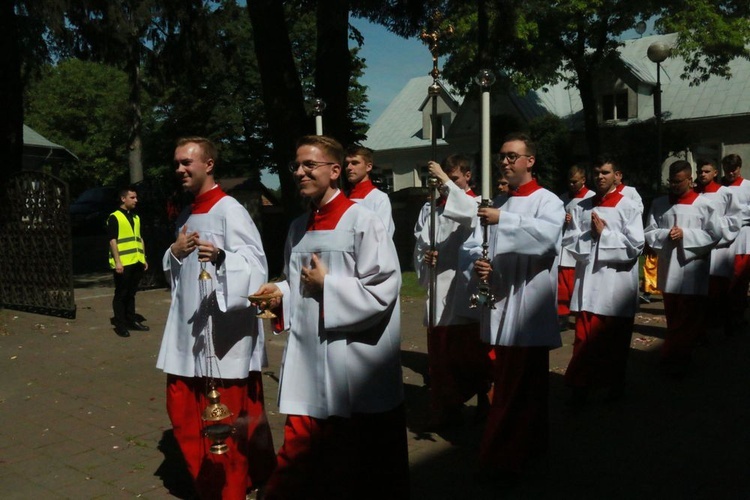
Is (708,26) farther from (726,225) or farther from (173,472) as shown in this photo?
(173,472)

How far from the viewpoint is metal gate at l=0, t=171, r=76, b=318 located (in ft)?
38.2

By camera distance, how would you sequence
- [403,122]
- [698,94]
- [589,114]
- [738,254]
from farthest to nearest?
[403,122], [698,94], [589,114], [738,254]

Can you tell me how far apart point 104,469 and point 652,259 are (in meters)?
10.0

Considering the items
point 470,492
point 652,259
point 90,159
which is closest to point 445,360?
point 470,492

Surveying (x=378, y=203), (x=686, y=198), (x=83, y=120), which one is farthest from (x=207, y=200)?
(x=83, y=120)

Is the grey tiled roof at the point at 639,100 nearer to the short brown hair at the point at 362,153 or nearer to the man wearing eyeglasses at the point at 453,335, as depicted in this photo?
the short brown hair at the point at 362,153

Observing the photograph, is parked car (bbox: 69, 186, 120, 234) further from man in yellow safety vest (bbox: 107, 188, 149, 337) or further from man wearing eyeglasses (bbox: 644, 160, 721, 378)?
man wearing eyeglasses (bbox: 644, 160, 721, 378)

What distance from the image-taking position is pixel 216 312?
459cm

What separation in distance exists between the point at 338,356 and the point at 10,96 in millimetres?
10557

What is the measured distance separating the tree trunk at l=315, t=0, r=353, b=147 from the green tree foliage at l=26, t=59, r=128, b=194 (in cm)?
5076

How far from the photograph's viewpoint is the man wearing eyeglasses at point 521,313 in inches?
200

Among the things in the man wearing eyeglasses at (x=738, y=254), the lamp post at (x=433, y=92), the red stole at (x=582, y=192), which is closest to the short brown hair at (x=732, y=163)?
the man wearing eyeglasses at (x=738, y=254)

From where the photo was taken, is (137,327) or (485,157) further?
(137,327)

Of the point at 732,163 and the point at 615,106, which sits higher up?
the point at 615,106
